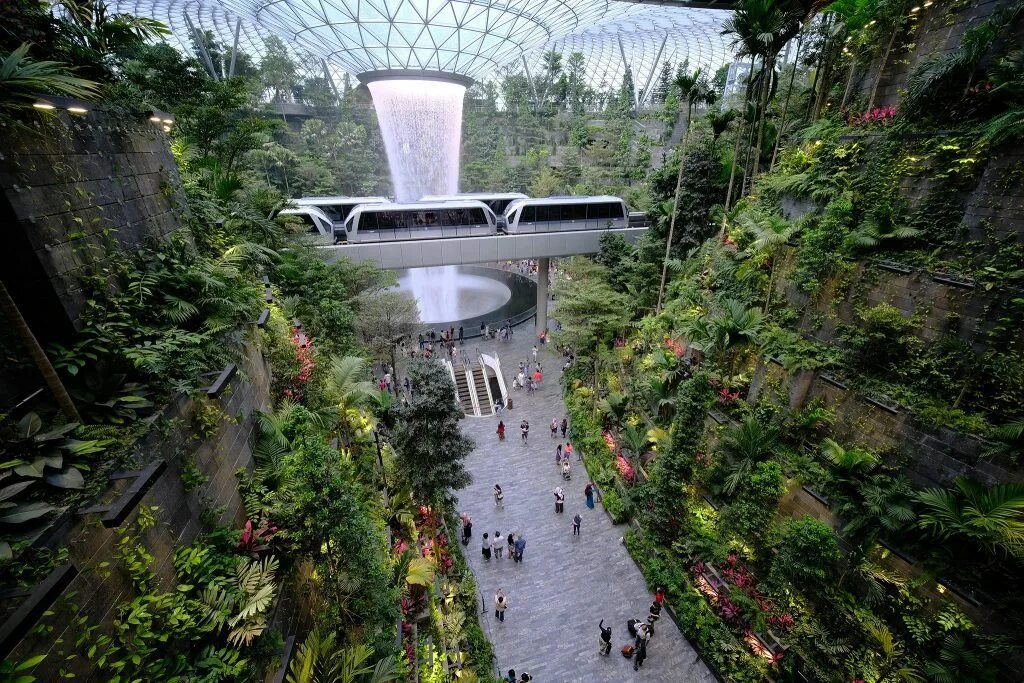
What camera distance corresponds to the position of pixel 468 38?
2681 cm

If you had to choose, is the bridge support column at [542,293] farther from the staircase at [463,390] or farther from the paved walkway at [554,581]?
the paved walkway at [554,581]

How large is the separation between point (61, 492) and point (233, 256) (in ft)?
16.5

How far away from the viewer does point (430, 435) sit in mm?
9742

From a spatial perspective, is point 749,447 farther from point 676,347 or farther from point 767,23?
point 767,23

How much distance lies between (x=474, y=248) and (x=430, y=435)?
11.9 m

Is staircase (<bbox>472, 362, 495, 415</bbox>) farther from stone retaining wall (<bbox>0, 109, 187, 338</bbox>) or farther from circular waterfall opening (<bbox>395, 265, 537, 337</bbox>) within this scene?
stone retaining wall (<bbox>0, 109, 187, 338</bbox>)

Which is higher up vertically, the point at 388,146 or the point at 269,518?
the point at 388,146

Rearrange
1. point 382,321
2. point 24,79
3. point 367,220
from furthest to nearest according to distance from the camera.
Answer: point 367,220 → point 382,321 → point 24,79

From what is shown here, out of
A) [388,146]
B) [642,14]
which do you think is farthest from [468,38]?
[642,14]

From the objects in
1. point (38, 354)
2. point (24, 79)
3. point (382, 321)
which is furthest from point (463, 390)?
point (24, 79)

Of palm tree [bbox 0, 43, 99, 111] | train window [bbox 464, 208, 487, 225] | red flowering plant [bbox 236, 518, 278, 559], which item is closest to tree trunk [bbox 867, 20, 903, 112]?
train window [bbox 464, 208, 487, 225]

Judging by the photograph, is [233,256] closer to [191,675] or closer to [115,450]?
[115,450]

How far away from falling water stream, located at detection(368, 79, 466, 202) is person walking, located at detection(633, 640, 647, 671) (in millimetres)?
27251

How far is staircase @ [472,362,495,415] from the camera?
2014 cm
